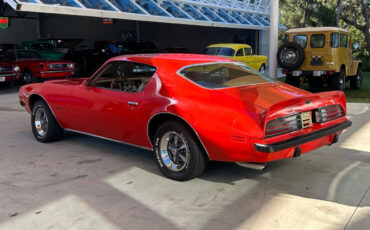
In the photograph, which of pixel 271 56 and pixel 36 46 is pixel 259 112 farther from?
pixel 36 46

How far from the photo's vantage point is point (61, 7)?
11.9m

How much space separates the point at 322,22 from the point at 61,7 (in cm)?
1982

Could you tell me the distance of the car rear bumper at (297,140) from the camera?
12.1 ft

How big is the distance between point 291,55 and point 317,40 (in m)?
1.03

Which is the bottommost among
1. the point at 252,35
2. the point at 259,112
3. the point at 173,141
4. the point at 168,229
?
the point at 168,229

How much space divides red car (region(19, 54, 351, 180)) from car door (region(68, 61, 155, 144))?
0.01 metres

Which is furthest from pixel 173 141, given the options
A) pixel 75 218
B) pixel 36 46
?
pixel 36 46

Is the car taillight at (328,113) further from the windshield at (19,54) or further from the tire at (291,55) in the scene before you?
the windshield at (19,54)

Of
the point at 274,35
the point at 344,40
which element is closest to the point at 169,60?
the point at 274,35

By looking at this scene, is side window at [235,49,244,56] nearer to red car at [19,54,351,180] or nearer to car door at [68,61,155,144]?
red car at [19,54,351,180]

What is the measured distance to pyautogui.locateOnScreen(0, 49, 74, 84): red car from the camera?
49.5 ft

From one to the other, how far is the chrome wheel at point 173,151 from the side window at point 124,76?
75 cm

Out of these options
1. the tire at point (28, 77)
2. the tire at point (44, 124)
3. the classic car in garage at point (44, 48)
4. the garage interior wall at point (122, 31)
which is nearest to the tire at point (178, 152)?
the tire at point (44, 124)

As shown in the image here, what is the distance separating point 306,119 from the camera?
4168mm
